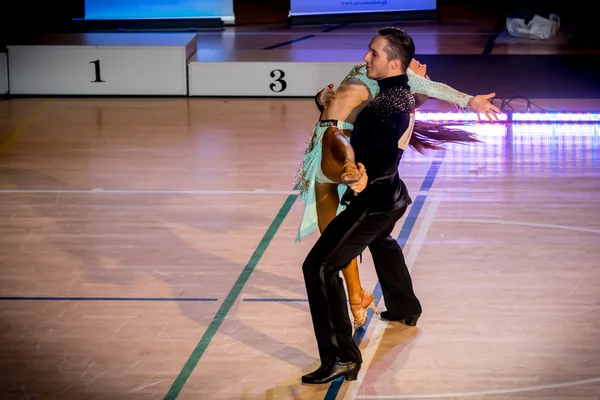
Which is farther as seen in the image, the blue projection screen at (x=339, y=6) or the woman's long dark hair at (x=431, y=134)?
the blue projection screen at (x=339, y=6)

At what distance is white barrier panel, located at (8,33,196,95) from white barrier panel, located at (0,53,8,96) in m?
0.06

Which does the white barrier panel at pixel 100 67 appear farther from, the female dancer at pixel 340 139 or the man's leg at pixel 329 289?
the man's leg at pixel 329 289

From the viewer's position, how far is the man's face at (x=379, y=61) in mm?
4516

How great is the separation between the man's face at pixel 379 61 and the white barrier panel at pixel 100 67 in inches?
279

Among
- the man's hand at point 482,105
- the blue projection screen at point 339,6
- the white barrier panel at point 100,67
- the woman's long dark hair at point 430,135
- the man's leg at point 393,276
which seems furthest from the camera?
the blue projection screen at point 339,6

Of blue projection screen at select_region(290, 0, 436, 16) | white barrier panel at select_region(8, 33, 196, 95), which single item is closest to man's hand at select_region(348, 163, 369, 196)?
white barrier panel at select_region(8, 33, 196, 95)

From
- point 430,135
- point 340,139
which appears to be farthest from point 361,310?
point 340,139

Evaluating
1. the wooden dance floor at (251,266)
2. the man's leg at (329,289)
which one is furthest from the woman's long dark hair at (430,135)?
the wooden dance floor at (251,266)

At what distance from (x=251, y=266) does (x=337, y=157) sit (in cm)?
189

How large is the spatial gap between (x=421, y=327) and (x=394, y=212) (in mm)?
852

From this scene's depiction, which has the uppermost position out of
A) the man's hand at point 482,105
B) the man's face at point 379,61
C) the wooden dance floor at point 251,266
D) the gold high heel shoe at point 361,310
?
the man's face at point 379,61

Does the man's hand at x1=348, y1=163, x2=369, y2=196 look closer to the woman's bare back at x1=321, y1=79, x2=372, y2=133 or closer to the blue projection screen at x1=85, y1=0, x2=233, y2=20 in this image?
Answer: the woman's bare back at x1=321, y1=79, x2=372, y2=133

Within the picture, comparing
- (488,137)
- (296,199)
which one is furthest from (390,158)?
(488,137)

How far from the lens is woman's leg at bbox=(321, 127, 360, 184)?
4.22 meters
